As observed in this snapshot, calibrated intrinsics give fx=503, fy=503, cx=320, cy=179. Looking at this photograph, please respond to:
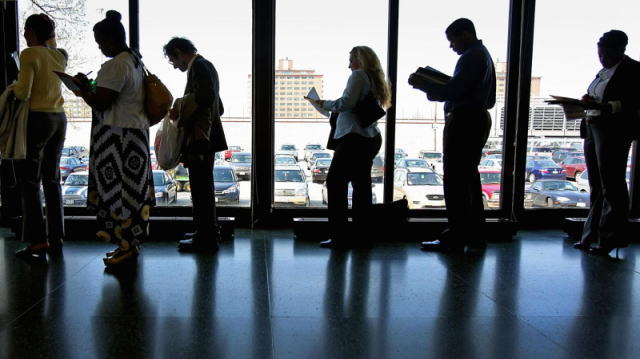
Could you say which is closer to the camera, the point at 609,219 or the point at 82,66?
the point at 609,219

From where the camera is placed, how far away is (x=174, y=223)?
11.8 ft

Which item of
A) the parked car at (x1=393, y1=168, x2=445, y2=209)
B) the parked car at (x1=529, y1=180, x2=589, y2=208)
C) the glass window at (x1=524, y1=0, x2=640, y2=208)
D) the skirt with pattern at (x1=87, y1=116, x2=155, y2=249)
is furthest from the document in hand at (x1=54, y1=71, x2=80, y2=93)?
the parked car at (x1=529, y1=180, x2=589, y2=208)

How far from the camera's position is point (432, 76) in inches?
124

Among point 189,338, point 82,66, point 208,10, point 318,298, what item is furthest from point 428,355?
point 82,66

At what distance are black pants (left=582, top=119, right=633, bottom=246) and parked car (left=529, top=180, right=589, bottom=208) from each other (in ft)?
2.72

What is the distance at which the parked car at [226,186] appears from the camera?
4070mm

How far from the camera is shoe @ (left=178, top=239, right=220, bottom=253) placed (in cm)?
321

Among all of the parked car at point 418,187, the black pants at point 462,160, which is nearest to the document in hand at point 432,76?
the black pants at point 462,160

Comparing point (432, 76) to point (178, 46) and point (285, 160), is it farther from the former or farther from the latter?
point (178, 46)

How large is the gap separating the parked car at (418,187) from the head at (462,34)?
3.91ft

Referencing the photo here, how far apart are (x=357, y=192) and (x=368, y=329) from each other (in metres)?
1.56

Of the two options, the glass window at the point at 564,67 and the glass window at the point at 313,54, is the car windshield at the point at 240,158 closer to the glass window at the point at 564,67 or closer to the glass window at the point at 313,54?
the glass window at the point at 313,54

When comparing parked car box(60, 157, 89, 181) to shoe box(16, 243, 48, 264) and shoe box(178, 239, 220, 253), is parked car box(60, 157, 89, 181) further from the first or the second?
shoe box(178, 239, 220, 253)

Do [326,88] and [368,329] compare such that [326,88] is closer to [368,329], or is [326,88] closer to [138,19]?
[138,19]
